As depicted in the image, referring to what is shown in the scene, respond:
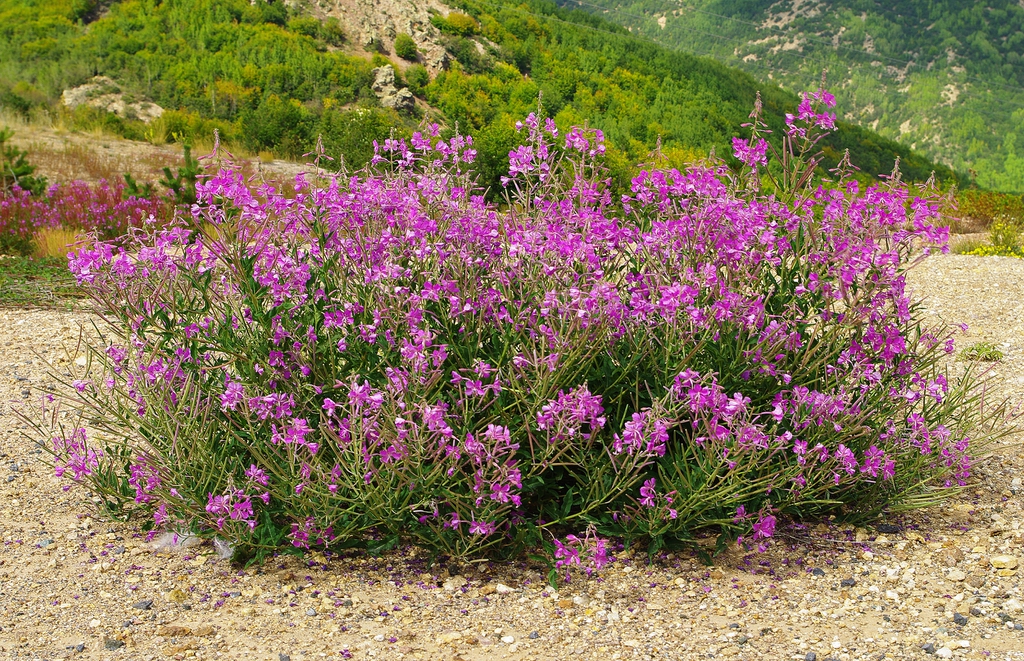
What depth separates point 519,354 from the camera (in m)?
3.17

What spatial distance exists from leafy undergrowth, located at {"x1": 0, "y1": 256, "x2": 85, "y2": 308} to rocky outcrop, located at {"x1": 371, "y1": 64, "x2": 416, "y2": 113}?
666 inches

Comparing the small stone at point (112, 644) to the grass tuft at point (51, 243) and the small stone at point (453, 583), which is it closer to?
the small stone at point (453, 583)

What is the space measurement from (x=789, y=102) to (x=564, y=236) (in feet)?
128

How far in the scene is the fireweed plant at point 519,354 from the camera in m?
2.90

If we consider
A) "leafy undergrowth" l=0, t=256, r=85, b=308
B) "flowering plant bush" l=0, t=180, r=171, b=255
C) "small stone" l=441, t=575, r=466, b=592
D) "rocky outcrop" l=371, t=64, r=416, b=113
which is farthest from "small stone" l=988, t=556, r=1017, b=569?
"rocky outcrop" l=371, t=64, r=416, b=113

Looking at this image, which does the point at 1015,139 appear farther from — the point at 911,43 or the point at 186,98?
the point at 186,98

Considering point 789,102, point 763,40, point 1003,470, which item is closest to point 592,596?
point 1003,470

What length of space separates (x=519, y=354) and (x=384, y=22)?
31.4 m

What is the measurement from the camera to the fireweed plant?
2.90 meters

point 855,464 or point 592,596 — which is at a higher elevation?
point 855,464

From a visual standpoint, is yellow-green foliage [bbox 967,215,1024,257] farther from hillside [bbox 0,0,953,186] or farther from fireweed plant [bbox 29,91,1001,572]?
fireweed plant [bbox 29,91,1001,572]

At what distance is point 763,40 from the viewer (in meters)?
69.1

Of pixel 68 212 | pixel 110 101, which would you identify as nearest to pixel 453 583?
pixel 68 212

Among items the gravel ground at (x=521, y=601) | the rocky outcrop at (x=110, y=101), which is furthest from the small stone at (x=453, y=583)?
the rocky outcrop at (x=110, y=101)
